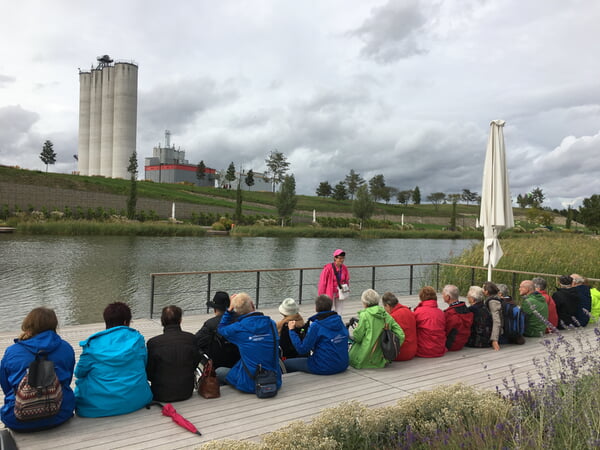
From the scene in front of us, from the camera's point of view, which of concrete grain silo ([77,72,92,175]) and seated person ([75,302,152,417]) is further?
concrete grain silo ([77,72,92,175])

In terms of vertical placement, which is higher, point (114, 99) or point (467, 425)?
point (114, 99)

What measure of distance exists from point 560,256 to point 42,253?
69.1ft

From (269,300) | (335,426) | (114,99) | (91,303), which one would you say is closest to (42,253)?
(91,303)

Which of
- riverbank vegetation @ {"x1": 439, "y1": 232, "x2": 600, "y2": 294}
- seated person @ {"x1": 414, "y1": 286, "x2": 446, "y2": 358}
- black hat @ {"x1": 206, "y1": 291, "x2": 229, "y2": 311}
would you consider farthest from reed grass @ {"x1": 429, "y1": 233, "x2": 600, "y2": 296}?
black hat @ {"x1": 206, "y1": 291, "x2": 229, "y2": 311}

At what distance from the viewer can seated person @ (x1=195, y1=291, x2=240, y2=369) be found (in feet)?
13.7

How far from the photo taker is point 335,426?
2.85 metres

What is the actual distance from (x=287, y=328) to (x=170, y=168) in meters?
106

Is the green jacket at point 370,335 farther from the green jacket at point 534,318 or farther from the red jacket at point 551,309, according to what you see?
the red jacket at point 551,309

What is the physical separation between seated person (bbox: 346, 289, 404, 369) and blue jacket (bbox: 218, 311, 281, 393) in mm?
1112

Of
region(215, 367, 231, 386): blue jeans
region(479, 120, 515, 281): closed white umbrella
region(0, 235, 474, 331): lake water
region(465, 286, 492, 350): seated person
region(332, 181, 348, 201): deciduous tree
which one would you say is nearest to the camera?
region(215, 367, 231, 386): blue jeans

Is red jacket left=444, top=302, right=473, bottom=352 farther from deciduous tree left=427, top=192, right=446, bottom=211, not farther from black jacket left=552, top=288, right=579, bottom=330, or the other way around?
deciduous tree left=427, top=192, right=446, bottom=211

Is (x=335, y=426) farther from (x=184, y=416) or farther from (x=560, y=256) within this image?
(x=560, y=256)

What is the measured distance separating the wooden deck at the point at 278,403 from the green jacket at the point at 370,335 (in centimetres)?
12

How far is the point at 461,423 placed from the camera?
9.95ft
